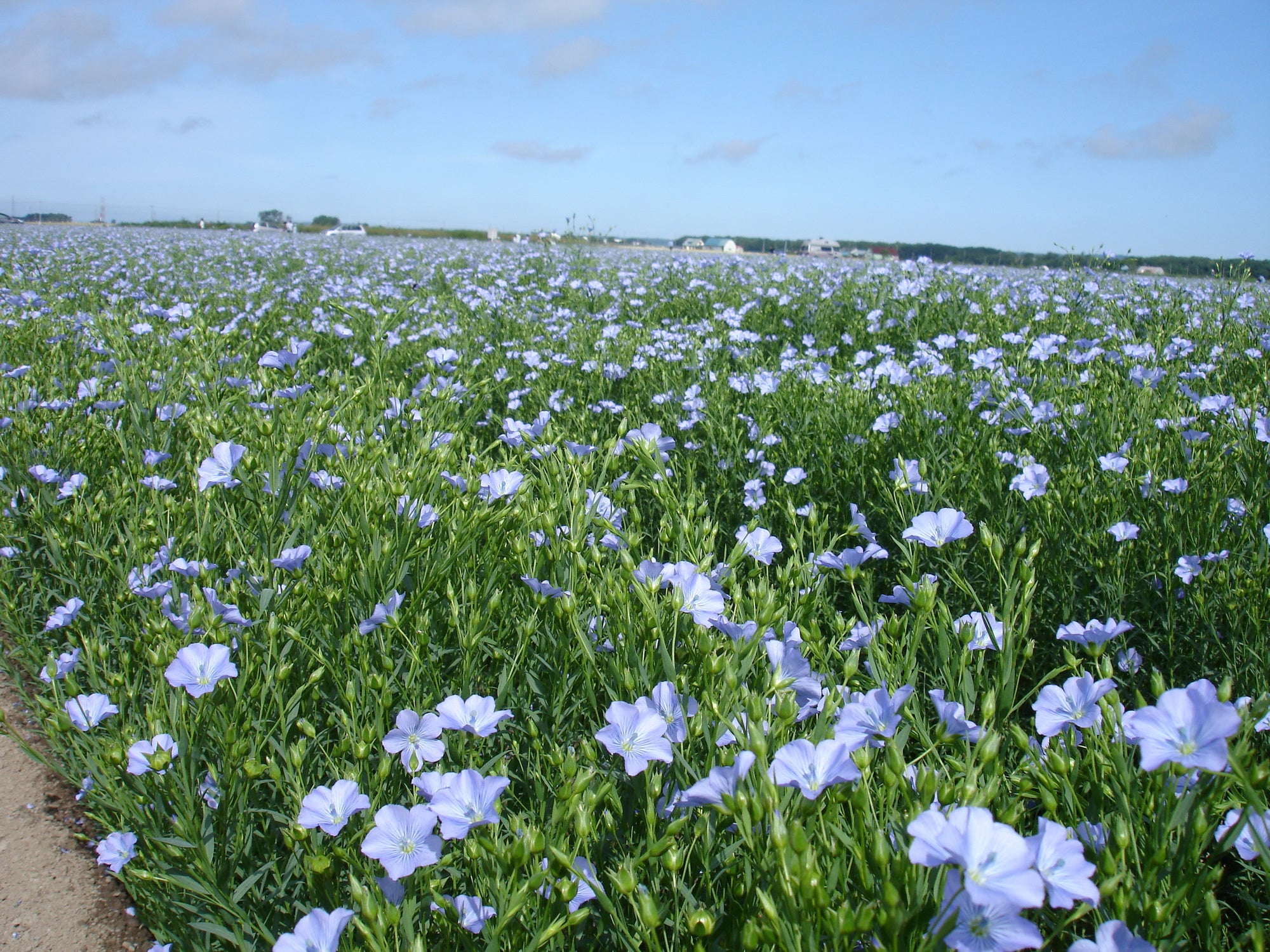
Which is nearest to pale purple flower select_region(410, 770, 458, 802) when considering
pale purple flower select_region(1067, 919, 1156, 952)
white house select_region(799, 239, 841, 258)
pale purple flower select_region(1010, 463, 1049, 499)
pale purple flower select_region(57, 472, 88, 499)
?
pale purple flower select_region(1067, 919, 1156, 952)

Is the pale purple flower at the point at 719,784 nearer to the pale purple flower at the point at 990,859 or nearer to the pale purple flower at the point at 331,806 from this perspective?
the pale purple flower at the point at 990,859

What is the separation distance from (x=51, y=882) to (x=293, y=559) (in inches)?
32.6

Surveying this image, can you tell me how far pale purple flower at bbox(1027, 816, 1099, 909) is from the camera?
2.58 feet

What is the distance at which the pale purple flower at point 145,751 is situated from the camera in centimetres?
120

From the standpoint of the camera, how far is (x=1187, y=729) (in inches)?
35.4

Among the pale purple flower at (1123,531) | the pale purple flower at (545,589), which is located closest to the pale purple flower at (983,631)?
the pale purple flower at (1123,531)

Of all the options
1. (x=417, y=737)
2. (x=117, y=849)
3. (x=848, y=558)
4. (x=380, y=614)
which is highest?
(x=848, y=558)

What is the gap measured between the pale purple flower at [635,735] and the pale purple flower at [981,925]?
42 cm

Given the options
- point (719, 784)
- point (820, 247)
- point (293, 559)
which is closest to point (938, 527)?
point (719, 784)

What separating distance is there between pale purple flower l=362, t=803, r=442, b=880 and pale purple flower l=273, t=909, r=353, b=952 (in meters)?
0.08

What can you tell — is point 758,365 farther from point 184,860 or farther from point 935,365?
point 184,860

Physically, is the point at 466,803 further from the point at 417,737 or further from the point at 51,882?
the point at 51,882

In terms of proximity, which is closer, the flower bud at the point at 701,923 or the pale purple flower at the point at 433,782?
the flower bud at the point at 701,923

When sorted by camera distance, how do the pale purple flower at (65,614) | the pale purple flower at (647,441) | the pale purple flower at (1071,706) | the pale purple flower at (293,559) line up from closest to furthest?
1. the pale purple flower at (1071,706)
2. the pale purple flower at (293,559)
3. the pale purple flower at (65,614)
4. the pale purple flower at (647,441)
